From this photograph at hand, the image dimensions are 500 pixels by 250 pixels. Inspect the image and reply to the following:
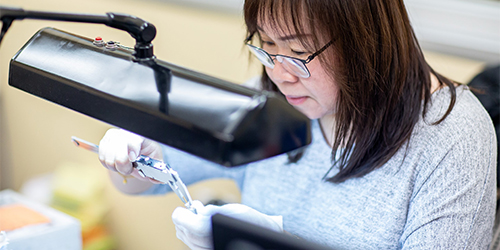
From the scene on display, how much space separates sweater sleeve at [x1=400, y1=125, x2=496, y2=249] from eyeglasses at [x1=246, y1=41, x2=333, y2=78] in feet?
1.10

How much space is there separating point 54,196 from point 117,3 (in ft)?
2.78

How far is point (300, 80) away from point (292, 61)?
8cm

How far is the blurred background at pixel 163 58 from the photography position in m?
1.20

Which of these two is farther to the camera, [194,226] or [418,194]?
[418,194]

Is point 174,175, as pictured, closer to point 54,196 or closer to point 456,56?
point 456,56

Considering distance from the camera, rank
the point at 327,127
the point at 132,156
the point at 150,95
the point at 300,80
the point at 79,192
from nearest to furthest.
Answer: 1. the point at 150,95
2. the point at 132,156
3. the point at 300,80
4. the point at 327,127
5. the point at 79,192

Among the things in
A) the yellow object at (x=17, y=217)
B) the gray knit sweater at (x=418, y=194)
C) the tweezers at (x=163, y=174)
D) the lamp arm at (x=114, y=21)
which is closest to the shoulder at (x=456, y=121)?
the gray knit sweater at (x=418, y=194)

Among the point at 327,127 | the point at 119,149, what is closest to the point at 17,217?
the point at 119,149

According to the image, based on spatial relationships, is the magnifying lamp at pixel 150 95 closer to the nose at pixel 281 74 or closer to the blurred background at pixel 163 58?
the blurred background at pixel 163 58

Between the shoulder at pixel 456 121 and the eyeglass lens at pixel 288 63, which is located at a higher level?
the eyeglass lens at pixel 288 63

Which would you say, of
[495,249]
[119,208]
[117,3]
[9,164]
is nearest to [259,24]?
[495,249]

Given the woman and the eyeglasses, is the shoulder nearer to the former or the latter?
the woman

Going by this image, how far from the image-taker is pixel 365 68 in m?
0.98

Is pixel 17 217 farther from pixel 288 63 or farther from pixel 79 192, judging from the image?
pixel 79 192
